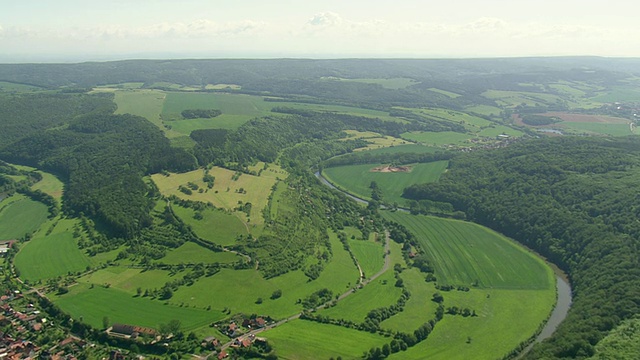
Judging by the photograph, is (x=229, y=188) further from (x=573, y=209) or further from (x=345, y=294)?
(x=573, y=209)

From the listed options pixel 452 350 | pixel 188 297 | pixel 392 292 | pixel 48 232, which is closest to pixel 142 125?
pixel 48 232

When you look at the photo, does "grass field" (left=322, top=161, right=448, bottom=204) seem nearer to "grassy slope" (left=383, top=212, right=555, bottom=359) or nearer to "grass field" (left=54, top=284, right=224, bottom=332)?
"grassy slope" (left=383, top=212, right=555, bottom=359)

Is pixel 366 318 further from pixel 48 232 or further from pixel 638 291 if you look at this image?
pixel 48 232

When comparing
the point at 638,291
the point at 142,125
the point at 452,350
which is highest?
the point at 142,125

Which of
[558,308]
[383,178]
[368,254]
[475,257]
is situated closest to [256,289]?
[368,254]

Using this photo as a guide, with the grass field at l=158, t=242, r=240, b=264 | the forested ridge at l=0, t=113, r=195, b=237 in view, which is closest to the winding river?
the grass field at l=158, t=242, r=240, b=264

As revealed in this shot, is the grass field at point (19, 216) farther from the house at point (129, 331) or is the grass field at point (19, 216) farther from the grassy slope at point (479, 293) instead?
the grassy slope at point (479, 293)
